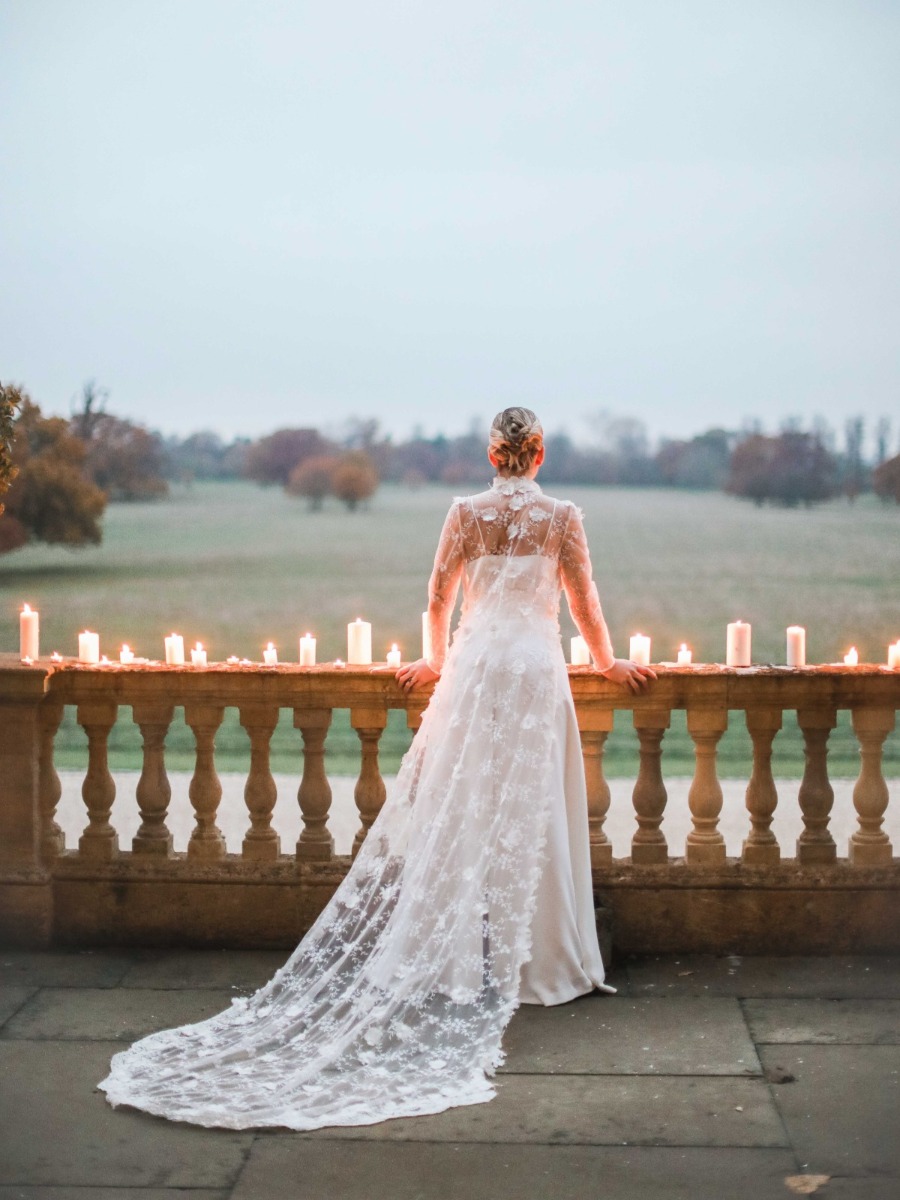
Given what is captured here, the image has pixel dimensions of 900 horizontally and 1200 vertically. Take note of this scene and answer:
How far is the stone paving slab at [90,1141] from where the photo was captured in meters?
2.42

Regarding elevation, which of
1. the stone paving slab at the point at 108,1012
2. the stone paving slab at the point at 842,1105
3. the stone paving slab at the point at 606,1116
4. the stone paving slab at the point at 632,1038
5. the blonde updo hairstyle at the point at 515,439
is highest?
the blonde updo hairstyle at the point at 515,439

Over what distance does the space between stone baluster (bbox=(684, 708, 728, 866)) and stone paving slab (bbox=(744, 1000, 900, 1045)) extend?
490mm

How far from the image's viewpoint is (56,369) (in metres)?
10.3

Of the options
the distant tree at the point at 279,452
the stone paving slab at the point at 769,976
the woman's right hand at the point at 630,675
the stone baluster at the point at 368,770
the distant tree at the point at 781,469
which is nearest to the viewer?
Result: the stone paving slab at the point at 769,976

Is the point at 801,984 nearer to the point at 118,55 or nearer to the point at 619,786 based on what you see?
the point at 619,786

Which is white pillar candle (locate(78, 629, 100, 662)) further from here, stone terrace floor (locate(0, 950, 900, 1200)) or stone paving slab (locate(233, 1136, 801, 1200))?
stone paving slab (locate(233, 1136, 801, 1200))

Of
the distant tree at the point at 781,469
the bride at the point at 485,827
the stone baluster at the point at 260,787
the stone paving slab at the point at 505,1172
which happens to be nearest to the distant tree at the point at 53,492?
the distant tree at the point at 781,469

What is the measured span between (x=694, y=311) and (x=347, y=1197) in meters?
9.36

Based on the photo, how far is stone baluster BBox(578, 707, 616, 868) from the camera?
373 cm

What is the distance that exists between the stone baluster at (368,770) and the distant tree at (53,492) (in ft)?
23.5

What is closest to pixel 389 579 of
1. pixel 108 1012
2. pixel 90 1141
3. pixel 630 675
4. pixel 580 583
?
pixel 630 675

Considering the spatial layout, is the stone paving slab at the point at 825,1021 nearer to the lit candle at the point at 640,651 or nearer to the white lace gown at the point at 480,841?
the white lace gown at the point at 480,841

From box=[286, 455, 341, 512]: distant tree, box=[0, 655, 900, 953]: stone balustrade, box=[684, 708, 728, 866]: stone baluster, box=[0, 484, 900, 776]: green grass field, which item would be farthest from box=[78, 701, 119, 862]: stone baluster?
box=[286, 455, 341, 512]: distant tree

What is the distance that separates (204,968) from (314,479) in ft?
26.0
